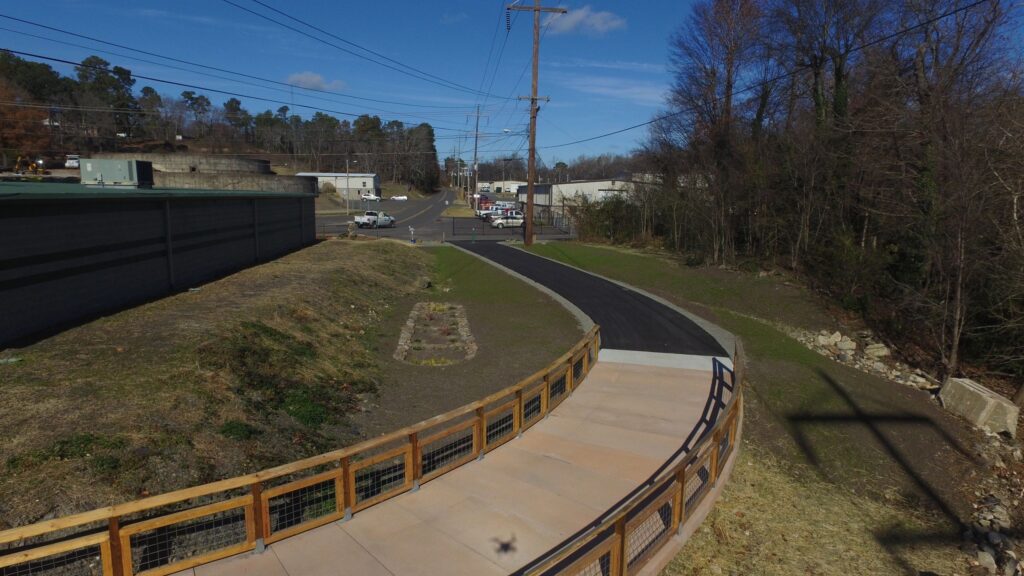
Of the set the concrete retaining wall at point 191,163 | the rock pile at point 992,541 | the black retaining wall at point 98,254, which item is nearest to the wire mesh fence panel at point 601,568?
the rock pile at point 992,541

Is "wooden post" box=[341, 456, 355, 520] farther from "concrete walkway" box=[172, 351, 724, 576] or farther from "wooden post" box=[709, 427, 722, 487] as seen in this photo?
"wooden post" box=[709, 427, 722, 487]

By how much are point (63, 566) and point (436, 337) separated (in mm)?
11311

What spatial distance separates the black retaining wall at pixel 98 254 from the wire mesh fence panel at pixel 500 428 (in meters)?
8.55

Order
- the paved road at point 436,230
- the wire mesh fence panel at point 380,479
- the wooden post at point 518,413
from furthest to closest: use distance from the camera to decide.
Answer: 1. the paved road at point 436,230
2. the wooden post at point 518,413
3. the wire mesh fence panel at point 380,479

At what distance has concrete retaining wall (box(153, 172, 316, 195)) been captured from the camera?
4066 cm

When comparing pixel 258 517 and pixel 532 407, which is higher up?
pixel 258 517

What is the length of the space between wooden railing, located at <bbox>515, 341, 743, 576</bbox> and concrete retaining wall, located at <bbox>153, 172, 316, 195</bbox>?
121ft

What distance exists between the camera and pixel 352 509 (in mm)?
6285

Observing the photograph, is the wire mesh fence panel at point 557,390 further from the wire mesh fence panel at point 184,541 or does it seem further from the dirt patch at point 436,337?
the wire mesh fence panel at point 184,541

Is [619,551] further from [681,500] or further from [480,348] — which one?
[480,348]

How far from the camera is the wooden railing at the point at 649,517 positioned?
4992 mm

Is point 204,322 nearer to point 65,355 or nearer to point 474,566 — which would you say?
point 65,355

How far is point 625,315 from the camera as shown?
1812 cm

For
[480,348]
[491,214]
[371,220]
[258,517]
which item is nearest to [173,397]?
[258,517]
